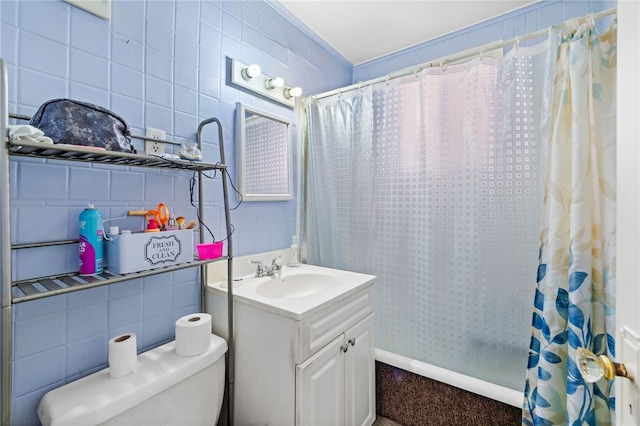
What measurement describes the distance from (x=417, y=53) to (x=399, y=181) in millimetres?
1213

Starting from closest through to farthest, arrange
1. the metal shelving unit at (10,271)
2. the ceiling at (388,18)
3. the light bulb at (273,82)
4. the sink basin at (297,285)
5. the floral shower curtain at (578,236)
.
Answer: the metal shelving unit at (10,271)
the floral shower curtain at (578,236)
the sink basin at (297,285)
the light bulb at (273,82)
the ceiling at (388,18)

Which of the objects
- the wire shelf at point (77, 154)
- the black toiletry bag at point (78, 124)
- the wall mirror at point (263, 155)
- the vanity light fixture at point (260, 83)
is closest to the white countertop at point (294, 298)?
the wall mirror at point (263, 155)

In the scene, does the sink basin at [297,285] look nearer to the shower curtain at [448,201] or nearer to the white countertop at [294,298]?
the white countertop at [294,298]

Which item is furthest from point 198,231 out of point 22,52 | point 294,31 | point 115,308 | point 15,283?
point 294,31

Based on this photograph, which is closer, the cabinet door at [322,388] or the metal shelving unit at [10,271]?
the metal shelving unit at [10,271]

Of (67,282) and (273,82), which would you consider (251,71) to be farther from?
(67,282)

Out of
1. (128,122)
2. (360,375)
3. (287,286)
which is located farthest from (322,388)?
(128,122)

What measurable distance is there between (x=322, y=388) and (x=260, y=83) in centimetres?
154

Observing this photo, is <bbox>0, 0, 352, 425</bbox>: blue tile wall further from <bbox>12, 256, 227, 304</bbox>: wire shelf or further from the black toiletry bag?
the black toiletry bag

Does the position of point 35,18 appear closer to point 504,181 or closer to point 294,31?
point 294,31

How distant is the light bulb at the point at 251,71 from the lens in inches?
58.7

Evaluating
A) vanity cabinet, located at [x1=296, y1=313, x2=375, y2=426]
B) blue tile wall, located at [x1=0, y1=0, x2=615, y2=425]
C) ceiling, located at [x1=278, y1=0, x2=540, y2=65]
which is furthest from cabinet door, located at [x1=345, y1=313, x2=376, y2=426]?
ceiling, located at [x1=278, y1=0, x2=540, y2=65]

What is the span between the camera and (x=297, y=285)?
5.20 ft

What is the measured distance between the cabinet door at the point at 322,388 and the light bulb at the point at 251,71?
1.36 meters
